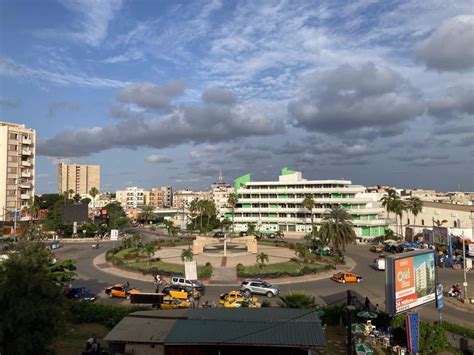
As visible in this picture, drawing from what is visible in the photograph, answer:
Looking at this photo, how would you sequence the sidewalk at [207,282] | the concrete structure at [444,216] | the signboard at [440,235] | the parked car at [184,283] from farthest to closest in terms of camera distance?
the concrete structure at [444,216]
the signboard at [440,235]
the sidewalk at [207,282]
the parked car at [184,283]

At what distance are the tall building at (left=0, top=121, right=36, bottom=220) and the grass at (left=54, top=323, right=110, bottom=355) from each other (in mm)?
71242

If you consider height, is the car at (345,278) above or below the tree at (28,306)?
below

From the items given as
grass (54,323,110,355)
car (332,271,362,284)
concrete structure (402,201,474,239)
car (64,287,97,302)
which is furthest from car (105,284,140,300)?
concrete structure (402,201,474,239)

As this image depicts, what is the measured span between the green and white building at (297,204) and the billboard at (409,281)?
2414 inches

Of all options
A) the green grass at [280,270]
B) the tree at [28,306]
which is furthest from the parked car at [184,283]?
the tree at [28,306]

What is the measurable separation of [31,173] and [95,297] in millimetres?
73154

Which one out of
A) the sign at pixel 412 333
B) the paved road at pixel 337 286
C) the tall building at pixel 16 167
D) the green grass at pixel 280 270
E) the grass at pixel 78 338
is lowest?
the paved road at pixel 337 286

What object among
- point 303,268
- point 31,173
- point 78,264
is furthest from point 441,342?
point 31,173

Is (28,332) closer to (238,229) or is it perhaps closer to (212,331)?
(212,331)

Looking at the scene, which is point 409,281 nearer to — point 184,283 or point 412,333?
point 412,333

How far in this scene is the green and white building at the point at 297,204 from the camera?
88.4 metres

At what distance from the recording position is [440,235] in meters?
62.6

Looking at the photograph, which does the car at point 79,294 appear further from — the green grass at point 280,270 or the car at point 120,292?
the green grass at point 280,270

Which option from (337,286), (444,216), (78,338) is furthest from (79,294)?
(444,216)
